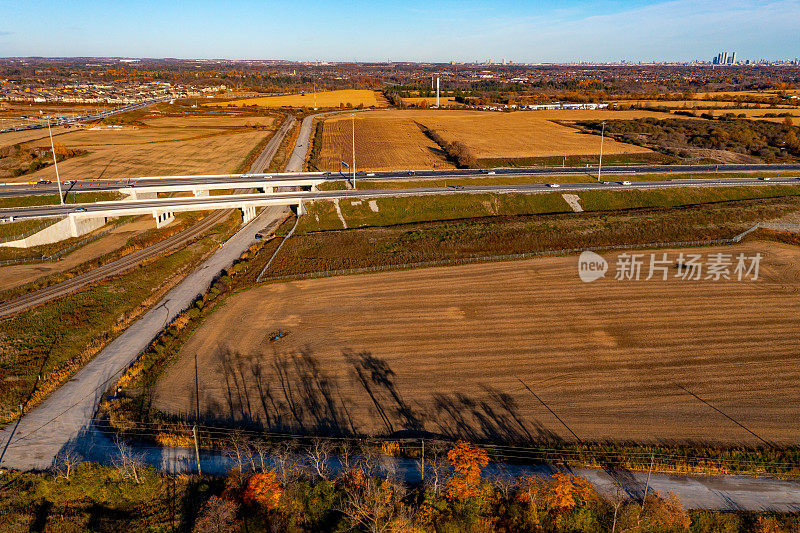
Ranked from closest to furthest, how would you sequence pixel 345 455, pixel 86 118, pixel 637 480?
pixel 637 480 < pixel 345 455 < pixel 86 118

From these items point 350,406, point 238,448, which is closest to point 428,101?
point 350,406

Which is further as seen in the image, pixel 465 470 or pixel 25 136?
pixel 25 136

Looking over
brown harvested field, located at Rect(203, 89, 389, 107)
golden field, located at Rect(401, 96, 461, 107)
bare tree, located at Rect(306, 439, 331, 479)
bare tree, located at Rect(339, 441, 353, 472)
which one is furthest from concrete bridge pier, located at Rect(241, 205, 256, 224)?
golden field, located at Rect(401, 96, 461, 107)

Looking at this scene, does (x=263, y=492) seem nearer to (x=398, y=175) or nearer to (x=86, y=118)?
(x=398, y=175)

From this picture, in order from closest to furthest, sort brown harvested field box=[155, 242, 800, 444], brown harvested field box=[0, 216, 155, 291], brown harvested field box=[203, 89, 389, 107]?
brown harvested field box=[155, 242, 800, 444], brown harvested field box=[0, 216, 155, 291], brown harvested field box=[203, 89, 389, 107]

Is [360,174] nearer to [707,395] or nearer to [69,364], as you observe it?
[69,364]

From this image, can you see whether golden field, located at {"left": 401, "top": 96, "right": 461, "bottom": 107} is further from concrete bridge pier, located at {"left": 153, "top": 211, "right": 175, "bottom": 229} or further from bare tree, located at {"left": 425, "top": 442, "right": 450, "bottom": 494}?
bare tree, located at {"left": 425, "top": 442, "right": 450, "bottom": 494}
